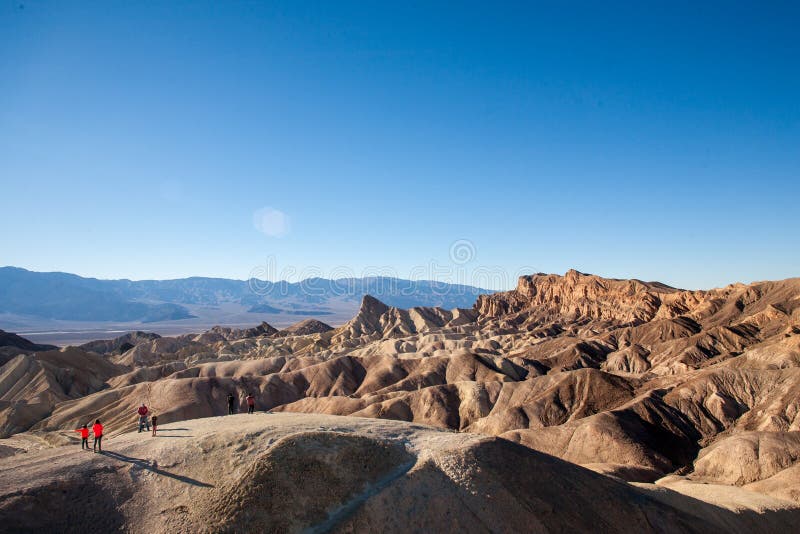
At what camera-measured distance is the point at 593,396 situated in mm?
66125

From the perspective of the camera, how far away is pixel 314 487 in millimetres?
19688

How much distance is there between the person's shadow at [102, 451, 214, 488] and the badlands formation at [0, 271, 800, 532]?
7 cm

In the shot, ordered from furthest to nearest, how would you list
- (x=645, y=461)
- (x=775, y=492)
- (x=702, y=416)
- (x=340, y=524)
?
(x=702, y=416) → (x=645, y=461) → (x=775, y=492) → (x=340, y=524)

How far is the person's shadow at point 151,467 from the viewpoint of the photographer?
20.8m

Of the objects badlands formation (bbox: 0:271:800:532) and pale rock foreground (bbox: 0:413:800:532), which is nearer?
pale rock foreground (bbox: 0:413:800:532)

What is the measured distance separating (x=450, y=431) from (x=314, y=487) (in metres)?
11.2

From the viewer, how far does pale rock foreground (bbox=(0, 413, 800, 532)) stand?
18.6 m

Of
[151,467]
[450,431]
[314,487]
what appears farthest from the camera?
Result: [450,431]

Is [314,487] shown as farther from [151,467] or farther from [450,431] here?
[450,431]

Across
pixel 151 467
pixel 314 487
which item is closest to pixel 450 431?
pixel 314 487

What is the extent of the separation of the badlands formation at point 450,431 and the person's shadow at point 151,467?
73 millimetres

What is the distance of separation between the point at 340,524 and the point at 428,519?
354cm

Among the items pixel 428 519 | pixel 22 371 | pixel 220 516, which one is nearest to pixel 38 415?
pixel 22 371

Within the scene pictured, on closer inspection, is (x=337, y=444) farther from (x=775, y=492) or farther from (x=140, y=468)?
(x=775, y=492)
